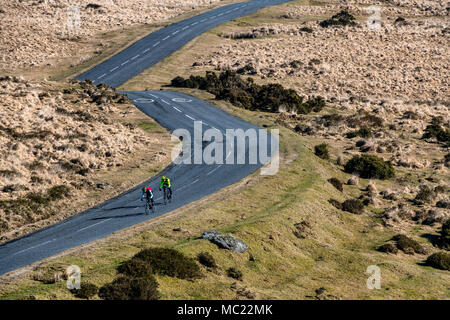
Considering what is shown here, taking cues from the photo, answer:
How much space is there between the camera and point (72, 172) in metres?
36.2

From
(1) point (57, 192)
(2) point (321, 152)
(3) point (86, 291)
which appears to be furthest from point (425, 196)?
(3) point (86, 291)

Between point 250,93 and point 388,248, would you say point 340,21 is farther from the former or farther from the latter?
point 388,248

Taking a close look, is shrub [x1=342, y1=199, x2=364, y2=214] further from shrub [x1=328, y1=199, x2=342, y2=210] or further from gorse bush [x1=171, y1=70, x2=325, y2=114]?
gorse bush [x1=171, y1=70, x2=325, y2=114]

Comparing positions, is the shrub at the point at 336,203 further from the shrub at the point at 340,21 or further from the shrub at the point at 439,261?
the shrub at the point at 340,21

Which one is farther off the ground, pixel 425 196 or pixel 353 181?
pixel 353 181

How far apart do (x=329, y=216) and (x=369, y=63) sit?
51.8m

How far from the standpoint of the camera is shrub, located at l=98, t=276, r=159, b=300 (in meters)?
17.2

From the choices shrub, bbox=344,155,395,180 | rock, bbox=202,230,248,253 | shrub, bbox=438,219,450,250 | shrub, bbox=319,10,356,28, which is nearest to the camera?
rock, bbox=202,230,248,253

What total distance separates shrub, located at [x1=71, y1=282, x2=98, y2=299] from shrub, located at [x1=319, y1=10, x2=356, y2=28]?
81.3m

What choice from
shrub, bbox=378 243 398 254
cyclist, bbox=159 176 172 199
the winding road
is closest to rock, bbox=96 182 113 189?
the winding road

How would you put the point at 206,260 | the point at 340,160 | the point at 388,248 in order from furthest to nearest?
the point at 340,160 < the point at 388,248 < the point at 206,260

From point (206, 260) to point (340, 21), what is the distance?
78959 mm

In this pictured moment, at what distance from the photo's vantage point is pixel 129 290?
17344 mm
